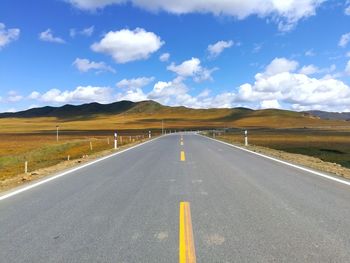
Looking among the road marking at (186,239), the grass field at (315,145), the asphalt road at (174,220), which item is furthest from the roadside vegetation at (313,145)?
the road marking at (186,239)

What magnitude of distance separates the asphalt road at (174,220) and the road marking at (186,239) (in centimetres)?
8

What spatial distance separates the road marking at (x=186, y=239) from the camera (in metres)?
4.44

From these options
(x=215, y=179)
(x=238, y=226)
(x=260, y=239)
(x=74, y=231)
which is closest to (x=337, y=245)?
(x=260, y=239)

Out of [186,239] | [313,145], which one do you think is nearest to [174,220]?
[186,239]

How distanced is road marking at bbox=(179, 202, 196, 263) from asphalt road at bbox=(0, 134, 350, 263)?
75mm

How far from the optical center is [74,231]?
5543 millimetres

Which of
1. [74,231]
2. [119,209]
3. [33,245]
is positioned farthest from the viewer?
[119,209]

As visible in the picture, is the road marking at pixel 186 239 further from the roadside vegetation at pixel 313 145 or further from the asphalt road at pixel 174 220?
the roadside vegetation at pixel 313 145

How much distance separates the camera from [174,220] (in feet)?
19.9

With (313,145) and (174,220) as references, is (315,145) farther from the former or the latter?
(174,220)

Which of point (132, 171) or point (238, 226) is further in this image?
point (132, 171)

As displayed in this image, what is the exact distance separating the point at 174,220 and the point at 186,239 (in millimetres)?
975

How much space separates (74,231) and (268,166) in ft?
30.3

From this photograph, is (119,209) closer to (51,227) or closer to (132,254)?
(51,227)
